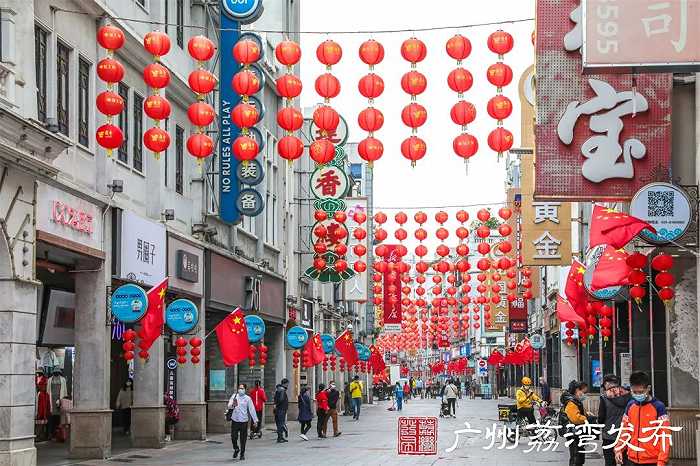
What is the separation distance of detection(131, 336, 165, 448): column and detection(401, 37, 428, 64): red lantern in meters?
11.2

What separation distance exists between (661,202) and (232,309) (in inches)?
763

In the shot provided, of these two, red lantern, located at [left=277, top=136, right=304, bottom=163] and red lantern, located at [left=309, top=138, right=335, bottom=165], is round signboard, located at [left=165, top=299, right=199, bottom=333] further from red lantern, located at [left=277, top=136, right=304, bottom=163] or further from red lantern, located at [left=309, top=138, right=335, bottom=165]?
red lantern, located at [left=309, top=138, right=335, bottom=165]

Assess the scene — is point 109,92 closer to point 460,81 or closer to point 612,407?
point 460,81

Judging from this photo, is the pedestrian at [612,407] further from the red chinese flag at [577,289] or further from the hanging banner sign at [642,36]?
the red chinese flag at [577,289]

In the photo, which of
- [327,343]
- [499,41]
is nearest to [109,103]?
[499,41]

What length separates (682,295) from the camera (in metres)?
24.2

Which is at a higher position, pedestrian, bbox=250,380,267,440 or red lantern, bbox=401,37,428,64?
red lantern, bbox=401,37,428,64

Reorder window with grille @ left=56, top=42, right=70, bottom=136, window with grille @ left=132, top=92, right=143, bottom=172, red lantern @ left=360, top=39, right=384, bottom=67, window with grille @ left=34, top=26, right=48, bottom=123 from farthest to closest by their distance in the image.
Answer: window with grille @ left=132, top=92, right=143, bottom=172
window with grille @ left=56, top=42, right=70, bottom=136
window with grille @ left=34, top=26, right=48, bottom=123
red lantern @ left=360, top=39, right=384, bottom=67

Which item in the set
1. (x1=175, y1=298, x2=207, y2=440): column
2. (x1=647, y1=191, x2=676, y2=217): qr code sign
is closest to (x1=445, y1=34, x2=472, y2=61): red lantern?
(x1=647, y1=191, x2=676, y2=217): qr code sign

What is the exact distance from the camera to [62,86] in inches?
953

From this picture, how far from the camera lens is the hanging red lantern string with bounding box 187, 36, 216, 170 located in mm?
22859

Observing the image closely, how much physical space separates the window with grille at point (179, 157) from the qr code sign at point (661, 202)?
15947 mm

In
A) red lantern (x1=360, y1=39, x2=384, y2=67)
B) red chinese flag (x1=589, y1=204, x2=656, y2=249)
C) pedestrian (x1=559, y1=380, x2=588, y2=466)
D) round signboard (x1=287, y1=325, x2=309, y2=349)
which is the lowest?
pedestrian (x1=559, y1=380, x2=588, y2=466)

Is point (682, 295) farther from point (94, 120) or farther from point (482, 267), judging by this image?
point (482, 267)
